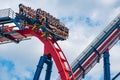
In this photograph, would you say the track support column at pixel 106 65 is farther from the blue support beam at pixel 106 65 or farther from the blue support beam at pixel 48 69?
the blue support beam at pixel 48 69

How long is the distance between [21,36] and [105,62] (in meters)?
9.10

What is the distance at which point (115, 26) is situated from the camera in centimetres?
4244

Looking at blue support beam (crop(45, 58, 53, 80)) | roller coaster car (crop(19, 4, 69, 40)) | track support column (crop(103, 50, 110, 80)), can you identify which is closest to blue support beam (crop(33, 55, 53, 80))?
blue support beam (crop(45, 58, 53, 80))

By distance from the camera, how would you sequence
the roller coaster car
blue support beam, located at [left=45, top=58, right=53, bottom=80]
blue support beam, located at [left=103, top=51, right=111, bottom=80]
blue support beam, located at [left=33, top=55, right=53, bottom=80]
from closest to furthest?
blue support beam, located at [left=33, top=55, right=53, bottom=80] → the roller coaster car → blue support beam, located at [left=45, top=58, right=53, bottom=80] → blue support beam, located at [left=103, top=51, right=111, bottom=80]

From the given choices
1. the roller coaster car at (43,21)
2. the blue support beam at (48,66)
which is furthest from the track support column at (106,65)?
the blue support beam at (48,66)

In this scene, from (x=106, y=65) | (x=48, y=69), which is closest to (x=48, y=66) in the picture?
(x=48, y=69)

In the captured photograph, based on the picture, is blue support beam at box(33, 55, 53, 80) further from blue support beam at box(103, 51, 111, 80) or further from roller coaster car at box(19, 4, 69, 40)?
blue support beam at box(103, 51, 111, 80)

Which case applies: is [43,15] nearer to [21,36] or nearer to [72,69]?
[21,36]

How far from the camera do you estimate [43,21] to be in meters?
40.4

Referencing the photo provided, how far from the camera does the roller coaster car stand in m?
40.0

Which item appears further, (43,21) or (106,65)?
(106,65)

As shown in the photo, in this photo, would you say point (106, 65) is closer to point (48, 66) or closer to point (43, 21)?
point (48, 66)

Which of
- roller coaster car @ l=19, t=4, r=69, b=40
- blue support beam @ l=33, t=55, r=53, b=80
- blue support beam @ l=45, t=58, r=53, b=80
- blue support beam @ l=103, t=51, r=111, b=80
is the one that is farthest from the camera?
blue support beam @ l=103, t=51, r=111, b=80

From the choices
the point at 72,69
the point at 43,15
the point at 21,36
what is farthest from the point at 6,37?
the point at 72,69
